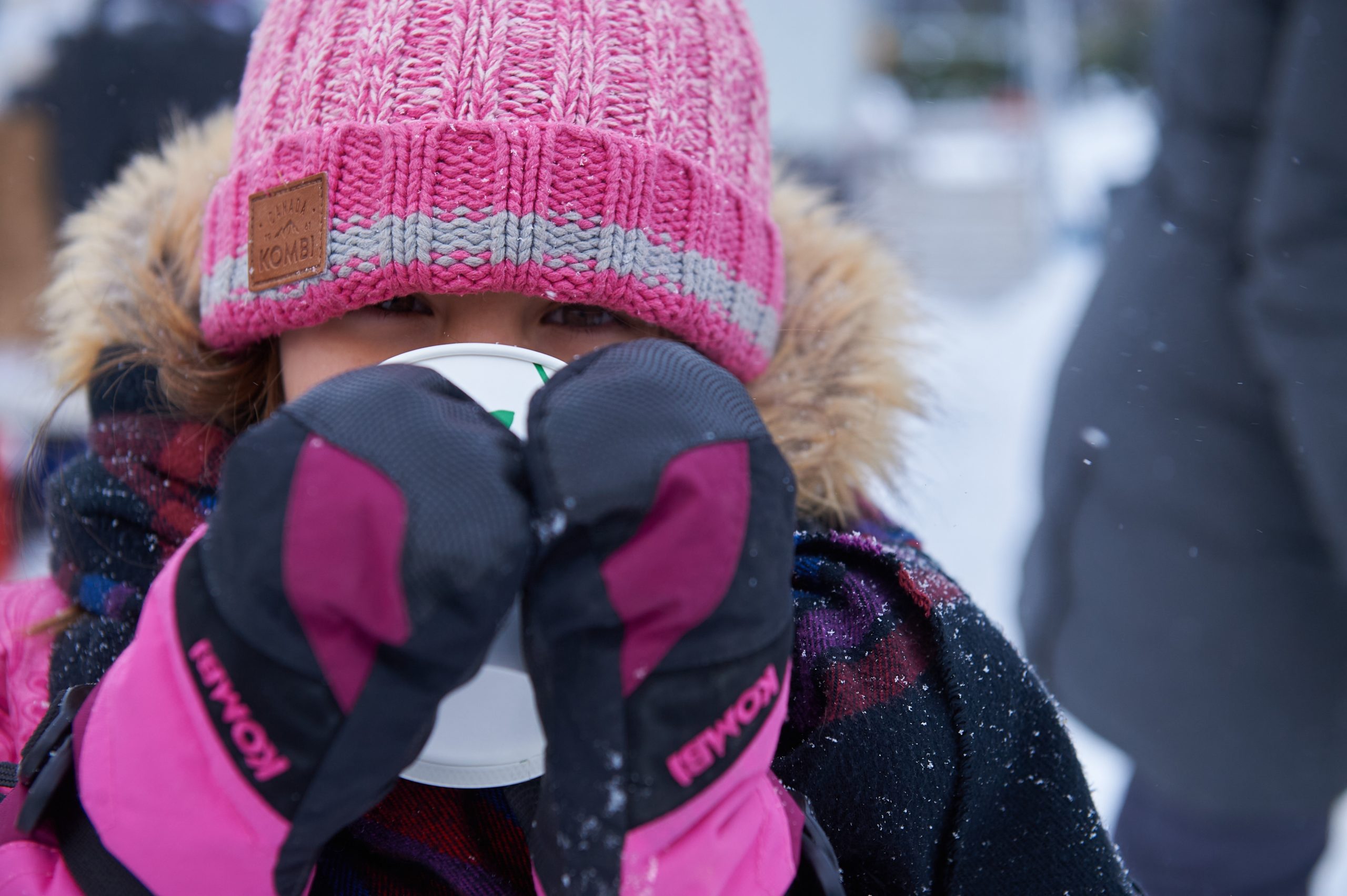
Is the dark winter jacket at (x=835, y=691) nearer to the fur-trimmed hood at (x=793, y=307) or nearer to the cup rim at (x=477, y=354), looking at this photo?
the fur-trimmed hood at (x=793, y=307)

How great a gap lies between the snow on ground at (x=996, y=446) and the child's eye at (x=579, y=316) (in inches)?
18.2

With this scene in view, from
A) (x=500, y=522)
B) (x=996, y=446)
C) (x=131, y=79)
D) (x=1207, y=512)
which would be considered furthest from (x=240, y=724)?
(x=996, y=446)

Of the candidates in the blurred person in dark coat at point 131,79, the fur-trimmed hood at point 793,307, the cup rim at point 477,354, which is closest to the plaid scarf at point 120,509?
the fur-trimmed hood at point 793,307

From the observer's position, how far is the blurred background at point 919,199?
179cm

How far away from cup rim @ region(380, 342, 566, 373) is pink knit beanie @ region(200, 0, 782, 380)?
0.29 ft

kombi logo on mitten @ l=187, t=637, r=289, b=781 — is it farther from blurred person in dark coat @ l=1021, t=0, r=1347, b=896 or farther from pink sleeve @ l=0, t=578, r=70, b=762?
blurred person in dark coat @ l=1021, t=0, r=1347, b=896

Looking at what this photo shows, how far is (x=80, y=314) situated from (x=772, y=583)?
37.8 inches

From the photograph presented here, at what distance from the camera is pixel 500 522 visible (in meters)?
0.57

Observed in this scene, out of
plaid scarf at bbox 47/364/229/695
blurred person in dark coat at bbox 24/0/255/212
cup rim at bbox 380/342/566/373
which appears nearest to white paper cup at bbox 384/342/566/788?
cup rim at bbox 380/342/566/373

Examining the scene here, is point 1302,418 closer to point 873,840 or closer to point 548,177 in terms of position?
point 873,840

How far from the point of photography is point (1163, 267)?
4.97 ft

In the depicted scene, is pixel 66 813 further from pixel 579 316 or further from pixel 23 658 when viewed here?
pixel 579 316

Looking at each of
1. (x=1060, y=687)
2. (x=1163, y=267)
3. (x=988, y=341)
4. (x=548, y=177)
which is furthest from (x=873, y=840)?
(x=988, y=341)

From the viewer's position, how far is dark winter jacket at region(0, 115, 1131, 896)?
83cm
